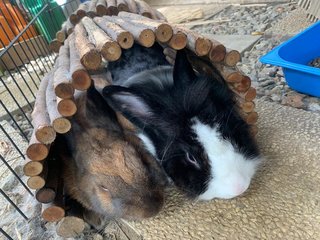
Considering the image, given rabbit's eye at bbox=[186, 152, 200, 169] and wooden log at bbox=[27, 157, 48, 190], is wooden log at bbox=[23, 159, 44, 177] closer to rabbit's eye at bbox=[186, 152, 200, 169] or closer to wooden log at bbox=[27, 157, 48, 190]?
wooden log at bbox=[27, 157, 48, 190]

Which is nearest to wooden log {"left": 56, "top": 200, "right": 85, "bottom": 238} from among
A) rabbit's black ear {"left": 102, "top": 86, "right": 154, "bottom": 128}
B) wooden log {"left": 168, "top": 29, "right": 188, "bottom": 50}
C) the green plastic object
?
rabbit's black ear {"left": 102, "top": 86, "right": 154, "bottom": 128}

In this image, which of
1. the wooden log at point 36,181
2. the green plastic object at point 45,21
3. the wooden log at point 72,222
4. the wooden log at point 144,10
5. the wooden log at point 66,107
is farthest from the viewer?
the green plastic object at point 45,21

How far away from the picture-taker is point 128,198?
1492 mm

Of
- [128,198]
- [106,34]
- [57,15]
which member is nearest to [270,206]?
[128,198]

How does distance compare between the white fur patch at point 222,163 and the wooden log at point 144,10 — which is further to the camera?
the wooden log at point 144,10

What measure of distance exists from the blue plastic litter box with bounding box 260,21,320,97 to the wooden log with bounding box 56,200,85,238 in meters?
1.50

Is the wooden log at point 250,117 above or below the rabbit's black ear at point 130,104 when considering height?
below

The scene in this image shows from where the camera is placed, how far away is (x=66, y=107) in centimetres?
134

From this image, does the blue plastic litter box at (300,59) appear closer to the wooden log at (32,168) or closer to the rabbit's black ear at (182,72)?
→ the rabbit's black ear at (182,72)

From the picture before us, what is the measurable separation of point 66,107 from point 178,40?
0.57 metres

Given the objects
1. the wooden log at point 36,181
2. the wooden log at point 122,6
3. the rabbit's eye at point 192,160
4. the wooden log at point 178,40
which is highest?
the wooden log at point 178,40

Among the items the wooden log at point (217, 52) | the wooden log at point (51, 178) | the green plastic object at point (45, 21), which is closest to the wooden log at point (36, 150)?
the wooden log at point (51, 178)

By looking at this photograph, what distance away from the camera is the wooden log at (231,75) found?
1544 millimetres

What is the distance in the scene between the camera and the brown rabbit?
1.51m
